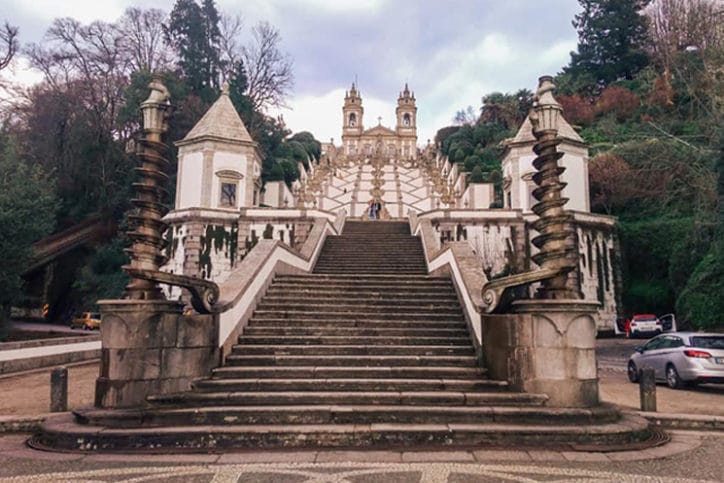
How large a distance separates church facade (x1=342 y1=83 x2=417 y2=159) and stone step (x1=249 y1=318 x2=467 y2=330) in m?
83.7

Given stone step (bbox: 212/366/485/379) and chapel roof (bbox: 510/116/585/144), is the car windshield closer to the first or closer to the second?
stone step (bbox: 212/366/485/379)

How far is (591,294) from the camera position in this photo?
23.3 meters

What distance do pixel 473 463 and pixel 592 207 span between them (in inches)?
1119

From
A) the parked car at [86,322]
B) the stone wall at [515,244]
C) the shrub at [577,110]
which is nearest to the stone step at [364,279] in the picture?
the stone wall at [515,244]

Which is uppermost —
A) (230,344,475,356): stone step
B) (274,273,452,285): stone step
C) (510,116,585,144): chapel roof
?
(510,116,585,144): chapel roof

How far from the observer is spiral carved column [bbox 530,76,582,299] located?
6.72m

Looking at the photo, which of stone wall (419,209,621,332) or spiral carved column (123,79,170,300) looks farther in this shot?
stone wall (419,209,621,332)

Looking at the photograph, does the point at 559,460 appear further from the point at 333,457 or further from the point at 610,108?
the point at 610,108

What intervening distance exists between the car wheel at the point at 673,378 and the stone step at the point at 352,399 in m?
5.86

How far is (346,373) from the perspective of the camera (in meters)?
7.04

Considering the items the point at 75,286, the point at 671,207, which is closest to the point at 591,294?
the point at 671,207

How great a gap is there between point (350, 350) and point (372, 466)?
3.14 metres

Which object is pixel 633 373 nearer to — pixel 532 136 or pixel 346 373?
pixel 346 373


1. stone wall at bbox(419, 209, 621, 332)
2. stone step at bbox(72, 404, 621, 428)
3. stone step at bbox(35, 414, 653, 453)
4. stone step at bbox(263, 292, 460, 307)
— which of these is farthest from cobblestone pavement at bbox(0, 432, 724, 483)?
stone wall at bbox(419, 209, 621, 332)
